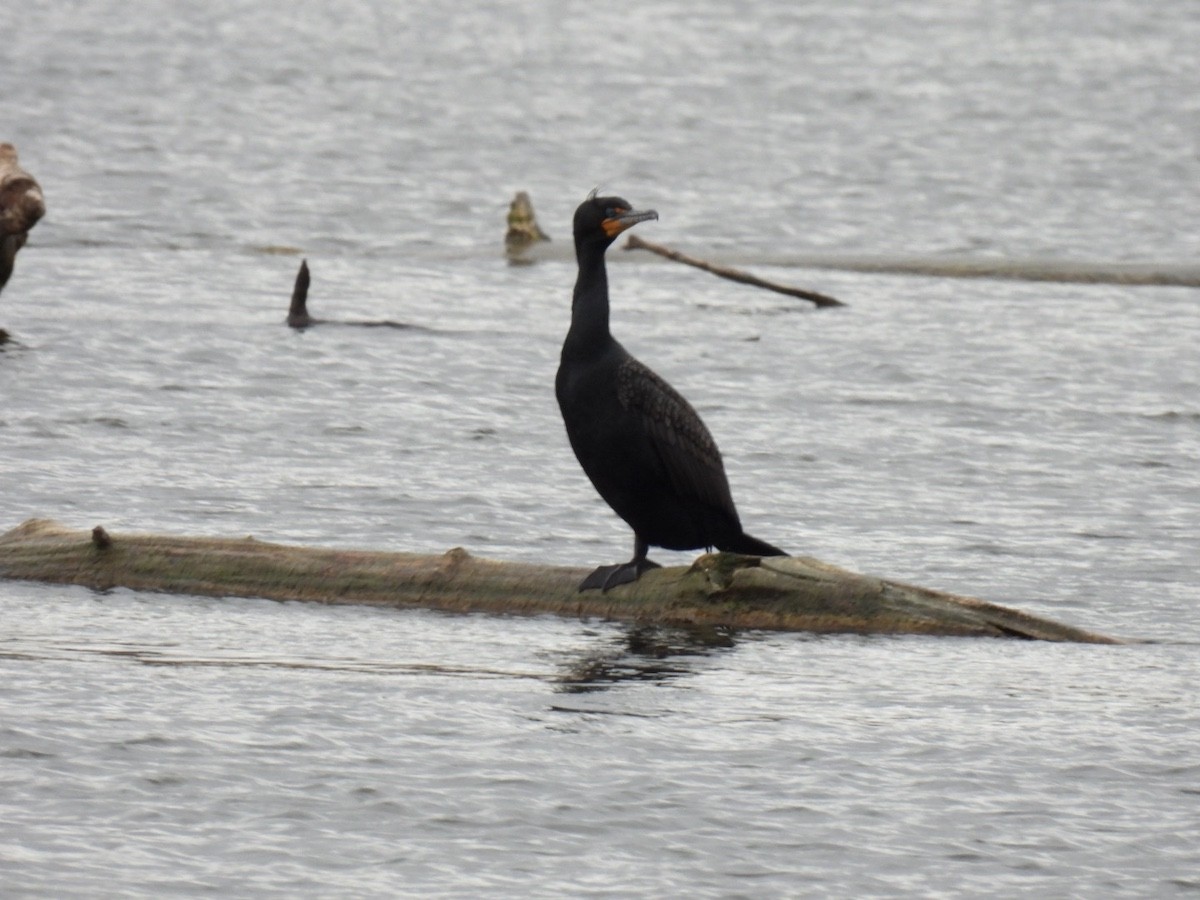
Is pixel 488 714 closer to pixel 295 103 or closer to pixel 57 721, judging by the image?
pixel 57 721

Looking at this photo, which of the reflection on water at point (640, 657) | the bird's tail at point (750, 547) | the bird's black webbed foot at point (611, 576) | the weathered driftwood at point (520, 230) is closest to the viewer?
the reflection on water at point (640, 657)

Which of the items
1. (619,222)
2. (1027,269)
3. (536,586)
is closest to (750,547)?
(536,586)

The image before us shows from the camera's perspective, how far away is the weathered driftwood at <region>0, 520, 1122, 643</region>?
29.0 ft

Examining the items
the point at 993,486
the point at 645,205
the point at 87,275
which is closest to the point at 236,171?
the point at 645,205

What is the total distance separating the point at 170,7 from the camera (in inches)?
2012

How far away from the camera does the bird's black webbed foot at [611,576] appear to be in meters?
8.95

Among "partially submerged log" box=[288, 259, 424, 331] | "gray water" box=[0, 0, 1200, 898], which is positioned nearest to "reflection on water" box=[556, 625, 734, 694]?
"gray water" box=[0, 0, 1200, 898]

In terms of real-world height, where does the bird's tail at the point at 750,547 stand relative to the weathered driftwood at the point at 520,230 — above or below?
below

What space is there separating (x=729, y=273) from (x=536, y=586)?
33.1 ft

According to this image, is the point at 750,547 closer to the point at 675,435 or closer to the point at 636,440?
the point at 675,435

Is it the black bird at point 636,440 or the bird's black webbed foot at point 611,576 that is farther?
the black bird at point 636,440

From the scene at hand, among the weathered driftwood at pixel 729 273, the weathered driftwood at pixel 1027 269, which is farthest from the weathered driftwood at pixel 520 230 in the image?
the weathered driftwood at pixel 729 273

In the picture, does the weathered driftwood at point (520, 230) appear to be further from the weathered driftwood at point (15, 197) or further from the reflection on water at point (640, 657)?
the reflection on water at point (640, 657)

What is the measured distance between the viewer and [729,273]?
61.8ft
